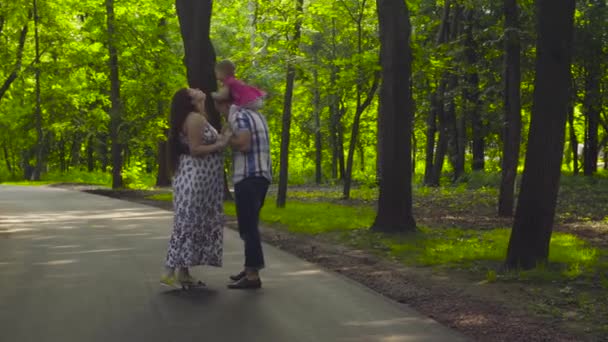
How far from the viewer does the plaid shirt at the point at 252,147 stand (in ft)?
24.0

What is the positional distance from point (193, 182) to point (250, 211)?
585mm

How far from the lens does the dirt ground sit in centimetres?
596

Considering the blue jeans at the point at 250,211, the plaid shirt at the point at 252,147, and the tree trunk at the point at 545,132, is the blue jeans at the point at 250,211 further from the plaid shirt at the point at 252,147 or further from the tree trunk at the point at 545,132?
the tree trunk at the point at 545,132

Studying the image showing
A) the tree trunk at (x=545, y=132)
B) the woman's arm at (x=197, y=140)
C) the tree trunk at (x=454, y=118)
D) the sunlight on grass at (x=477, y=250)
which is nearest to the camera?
the woman's arm at (x=197, y=140)

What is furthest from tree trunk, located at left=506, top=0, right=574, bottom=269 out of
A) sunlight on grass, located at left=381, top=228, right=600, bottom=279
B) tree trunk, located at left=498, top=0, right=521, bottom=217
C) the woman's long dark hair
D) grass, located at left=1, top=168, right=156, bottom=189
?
grass, located at left=1, top=168, right=156, bottom=189

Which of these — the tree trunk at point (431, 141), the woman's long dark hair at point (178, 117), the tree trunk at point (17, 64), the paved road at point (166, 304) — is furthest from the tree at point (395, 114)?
the tree trunk at point (17, 64)

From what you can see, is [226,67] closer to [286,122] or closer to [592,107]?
[286,122]

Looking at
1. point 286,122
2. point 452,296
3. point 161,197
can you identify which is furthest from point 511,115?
point 161,197

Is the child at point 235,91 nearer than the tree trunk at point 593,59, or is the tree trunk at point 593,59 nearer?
the child at point 235,91

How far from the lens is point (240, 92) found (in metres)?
7.40

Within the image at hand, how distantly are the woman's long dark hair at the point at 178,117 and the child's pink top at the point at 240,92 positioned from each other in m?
0.38

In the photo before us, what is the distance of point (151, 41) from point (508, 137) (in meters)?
18.2

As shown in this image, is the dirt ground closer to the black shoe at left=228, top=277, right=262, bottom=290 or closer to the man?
the black shoe at left=228, top=277, right=262, bottom=290

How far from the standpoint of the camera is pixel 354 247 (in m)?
11.5
